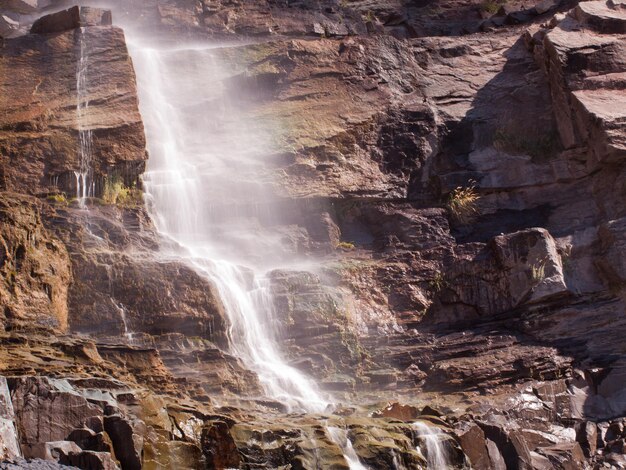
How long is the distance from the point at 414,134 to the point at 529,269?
623 cm

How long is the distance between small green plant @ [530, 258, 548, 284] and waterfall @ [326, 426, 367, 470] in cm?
876

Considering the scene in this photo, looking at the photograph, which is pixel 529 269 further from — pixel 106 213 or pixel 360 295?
pixel 106 213

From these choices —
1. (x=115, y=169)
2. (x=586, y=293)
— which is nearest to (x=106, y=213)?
(x=115, y=169)

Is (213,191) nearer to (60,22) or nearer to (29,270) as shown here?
(60,22)

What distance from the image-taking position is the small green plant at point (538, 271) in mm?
23078

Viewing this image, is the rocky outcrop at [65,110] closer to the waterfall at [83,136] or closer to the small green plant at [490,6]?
the waterfall at [83,136]

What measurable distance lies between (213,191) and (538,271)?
8433mm

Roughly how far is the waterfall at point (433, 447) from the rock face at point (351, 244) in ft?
0.29

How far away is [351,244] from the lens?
1000 inches

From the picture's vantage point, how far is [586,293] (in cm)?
2320

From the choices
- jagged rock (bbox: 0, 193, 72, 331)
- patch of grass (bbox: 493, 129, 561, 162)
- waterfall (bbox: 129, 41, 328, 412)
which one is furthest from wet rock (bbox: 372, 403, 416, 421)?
patch of grass (bbox: 493, 129, 561, 162)

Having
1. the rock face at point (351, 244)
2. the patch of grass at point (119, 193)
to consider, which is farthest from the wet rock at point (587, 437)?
the patch of grass at point (119, 193)

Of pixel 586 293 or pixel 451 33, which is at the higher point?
pixel 451 33

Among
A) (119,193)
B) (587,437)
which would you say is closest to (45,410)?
(119,193)
